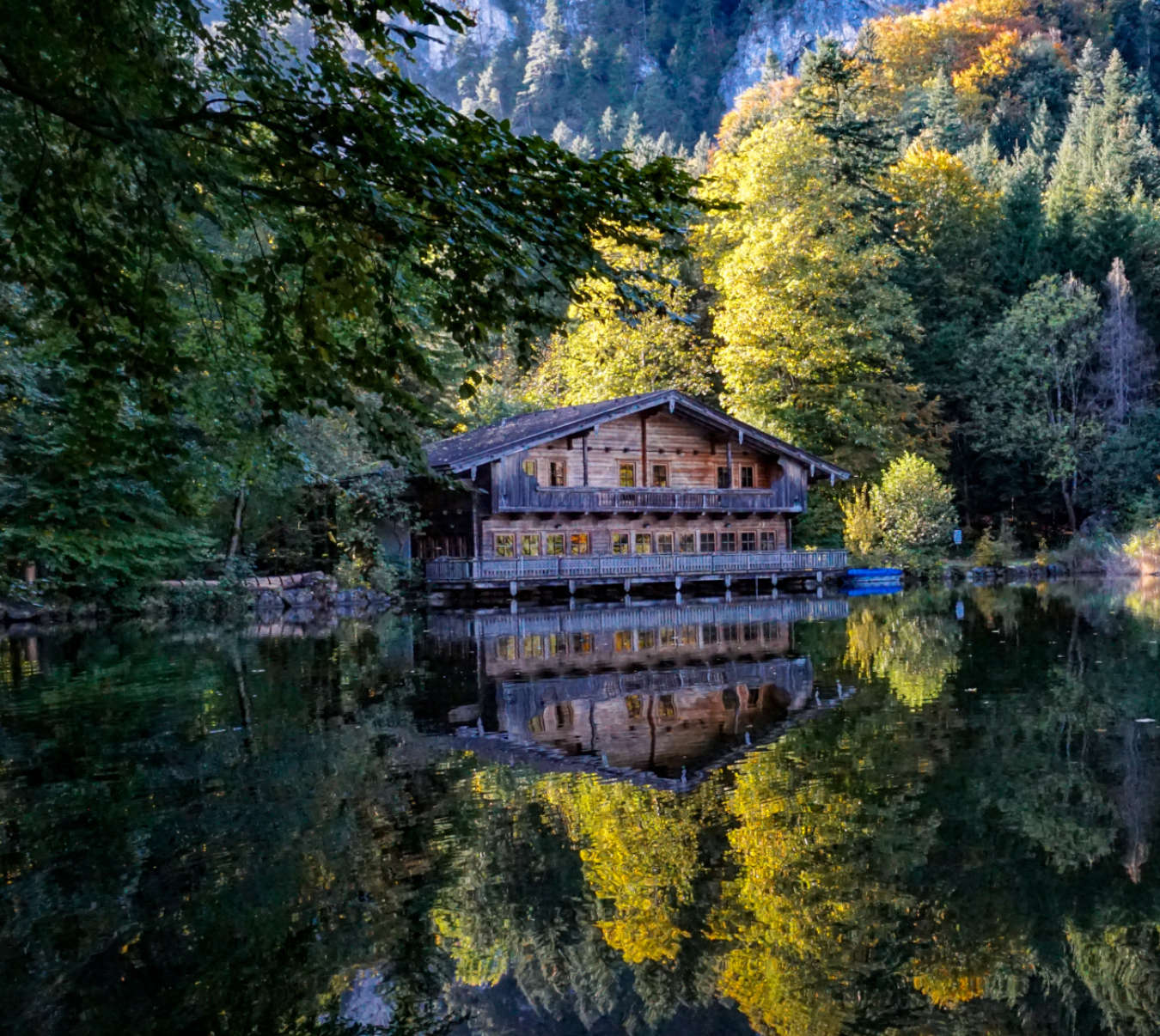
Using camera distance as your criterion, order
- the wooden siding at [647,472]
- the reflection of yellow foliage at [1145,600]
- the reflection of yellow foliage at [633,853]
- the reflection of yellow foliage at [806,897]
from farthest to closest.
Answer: the wooden siding at [647,472] < the reflection of yellow foliage at [1145,600] < the reflection of yellow foliage at [633,853] < the reflection of yellow foliage at [806,897]

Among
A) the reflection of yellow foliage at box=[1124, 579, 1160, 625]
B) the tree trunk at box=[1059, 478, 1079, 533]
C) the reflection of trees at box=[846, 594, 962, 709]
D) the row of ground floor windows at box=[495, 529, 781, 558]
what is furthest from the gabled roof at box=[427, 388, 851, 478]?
the tree trunk at box=[1059, 478, 1079, 533]

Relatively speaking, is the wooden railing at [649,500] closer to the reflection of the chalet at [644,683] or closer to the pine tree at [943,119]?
the reflection of the chalet at [644,683]

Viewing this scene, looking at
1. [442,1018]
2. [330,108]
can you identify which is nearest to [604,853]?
[442,1018]

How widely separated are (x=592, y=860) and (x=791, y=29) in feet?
383

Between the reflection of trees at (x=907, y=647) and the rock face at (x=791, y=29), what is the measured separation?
304 ft

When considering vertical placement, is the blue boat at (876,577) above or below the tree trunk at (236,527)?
below

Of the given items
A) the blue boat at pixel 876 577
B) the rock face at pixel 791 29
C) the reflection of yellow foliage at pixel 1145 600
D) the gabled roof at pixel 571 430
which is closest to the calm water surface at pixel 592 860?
the reflection of yellow foliage at pixel 1145 600

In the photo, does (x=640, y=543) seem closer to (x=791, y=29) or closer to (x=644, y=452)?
(x=644, y=452)

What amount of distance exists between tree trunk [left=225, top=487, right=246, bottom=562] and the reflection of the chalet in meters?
10.3

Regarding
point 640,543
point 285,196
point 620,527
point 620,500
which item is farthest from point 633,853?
point 640,543

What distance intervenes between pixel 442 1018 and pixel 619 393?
1762 inches

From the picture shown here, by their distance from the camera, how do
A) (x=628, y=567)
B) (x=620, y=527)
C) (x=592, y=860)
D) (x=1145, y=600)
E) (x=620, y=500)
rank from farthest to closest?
(x=620, y=527), (x=620, y=500), (x=628, y=567), (x=1145, y=600), (x=592, y=860)

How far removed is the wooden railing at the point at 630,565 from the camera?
34.7m

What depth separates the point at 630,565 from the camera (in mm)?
37000
